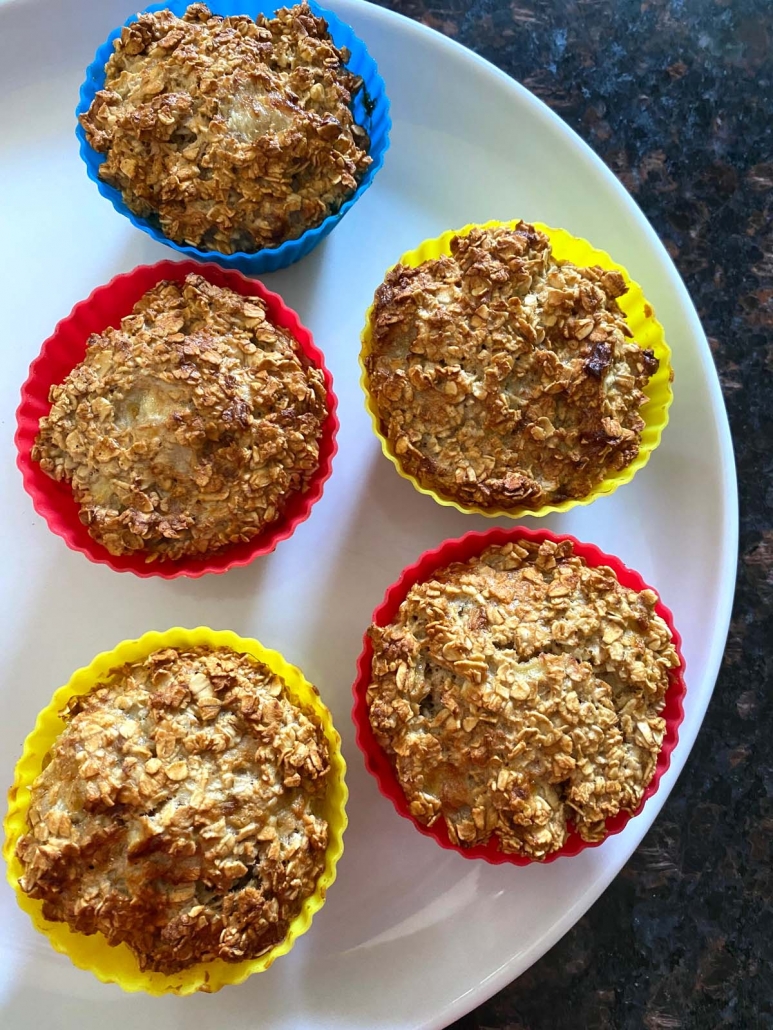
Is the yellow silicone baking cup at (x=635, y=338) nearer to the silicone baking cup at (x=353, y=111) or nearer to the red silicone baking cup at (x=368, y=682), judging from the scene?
the red silicone baking cup at (x=368, y=682)

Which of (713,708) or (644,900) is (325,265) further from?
(644,900)

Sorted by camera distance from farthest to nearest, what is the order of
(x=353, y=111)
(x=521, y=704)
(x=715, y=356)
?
(x=715, y=356) < (x=353, y=111) < (x=521, y=704)

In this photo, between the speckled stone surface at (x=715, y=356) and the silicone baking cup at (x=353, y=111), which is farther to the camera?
the speckled stone surface at (x=715, y=356)

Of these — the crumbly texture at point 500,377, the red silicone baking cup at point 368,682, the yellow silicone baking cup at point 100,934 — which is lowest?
the yellow silicone baking cup at point 100,934

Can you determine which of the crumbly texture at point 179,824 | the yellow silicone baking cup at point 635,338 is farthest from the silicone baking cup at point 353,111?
the crumbly texture at point 179,824

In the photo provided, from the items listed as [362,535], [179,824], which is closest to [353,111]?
[362,535]

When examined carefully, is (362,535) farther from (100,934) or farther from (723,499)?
(100,934)
